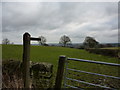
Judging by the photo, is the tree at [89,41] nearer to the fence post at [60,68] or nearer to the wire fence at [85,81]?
the wire fence at [85,81]

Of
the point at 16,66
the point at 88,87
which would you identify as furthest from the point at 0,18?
the point at 88,87

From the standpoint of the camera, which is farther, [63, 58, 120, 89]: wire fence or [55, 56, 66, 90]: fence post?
[55, 56, 66, 90]: fence post

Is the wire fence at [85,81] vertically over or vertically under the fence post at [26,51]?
under

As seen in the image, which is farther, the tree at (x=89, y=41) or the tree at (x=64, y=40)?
the tree at (x=64, y=40)

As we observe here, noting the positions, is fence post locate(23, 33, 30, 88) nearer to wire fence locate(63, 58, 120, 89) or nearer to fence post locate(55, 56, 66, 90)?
fence post locate(55, 56, 66, 90)

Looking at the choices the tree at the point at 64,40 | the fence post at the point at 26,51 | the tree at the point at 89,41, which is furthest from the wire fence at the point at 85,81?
the tree at the point at 64,40

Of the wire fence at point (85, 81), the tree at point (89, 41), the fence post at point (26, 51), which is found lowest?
the wire fence at point (85, 81)

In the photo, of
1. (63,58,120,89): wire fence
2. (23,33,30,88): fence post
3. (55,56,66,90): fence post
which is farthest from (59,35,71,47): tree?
(23,33,30,88): fence post

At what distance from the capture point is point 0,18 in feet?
10.4

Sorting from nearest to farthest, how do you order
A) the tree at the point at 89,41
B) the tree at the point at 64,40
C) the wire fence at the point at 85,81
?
the wire fence at the point at 85,81 → the tree at the point at 89,41 → the tree at the point at 64,40

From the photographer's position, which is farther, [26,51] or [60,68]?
[60,68]

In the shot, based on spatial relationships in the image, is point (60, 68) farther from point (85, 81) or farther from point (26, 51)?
point (85, 81)

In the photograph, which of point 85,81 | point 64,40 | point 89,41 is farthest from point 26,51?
point 64,40

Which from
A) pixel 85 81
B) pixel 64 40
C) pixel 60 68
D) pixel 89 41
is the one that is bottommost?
pixel 85 81
